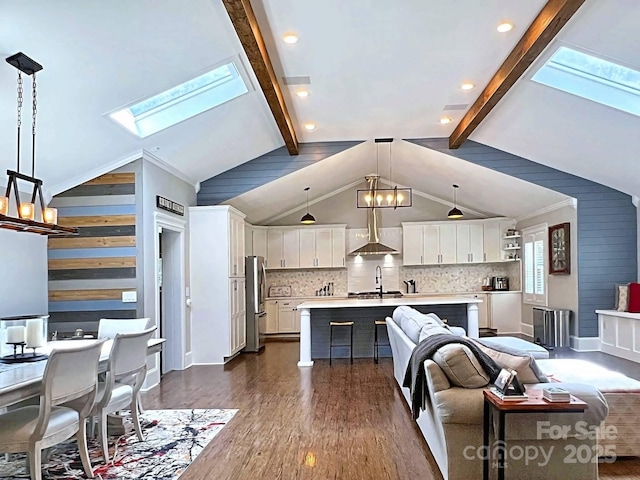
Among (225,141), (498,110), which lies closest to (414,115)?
(498,110)

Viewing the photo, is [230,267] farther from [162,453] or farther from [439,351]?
[439,351]

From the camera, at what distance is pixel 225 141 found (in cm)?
686

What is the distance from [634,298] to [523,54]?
460 cm

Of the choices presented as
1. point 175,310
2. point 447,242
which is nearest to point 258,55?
point 175,310

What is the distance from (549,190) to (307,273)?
539 centimetres

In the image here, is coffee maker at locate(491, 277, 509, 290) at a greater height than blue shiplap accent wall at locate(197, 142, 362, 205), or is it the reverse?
blue shiplap accent wall at locate(197, 142, 362, 205)

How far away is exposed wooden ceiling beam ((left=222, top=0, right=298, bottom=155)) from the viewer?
3.73 metres

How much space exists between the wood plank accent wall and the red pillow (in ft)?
22.6

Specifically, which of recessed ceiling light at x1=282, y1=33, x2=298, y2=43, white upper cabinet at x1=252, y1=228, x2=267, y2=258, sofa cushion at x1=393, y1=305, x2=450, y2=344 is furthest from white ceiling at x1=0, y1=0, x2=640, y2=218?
white upper cabinet at x1=252, y1=228, x2=267, y2=258

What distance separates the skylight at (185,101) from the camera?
214 inches

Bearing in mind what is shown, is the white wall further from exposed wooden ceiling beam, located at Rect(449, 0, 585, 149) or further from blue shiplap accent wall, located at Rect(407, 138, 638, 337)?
blue shiplap accent wall, located at Rect(407, 138, 638, 337)

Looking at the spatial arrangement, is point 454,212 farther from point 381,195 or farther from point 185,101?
point 185,101

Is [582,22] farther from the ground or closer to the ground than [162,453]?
farther from the ground

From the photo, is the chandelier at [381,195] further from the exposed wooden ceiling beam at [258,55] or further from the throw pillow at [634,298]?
the throw pillow at [634,298]
